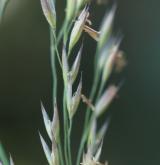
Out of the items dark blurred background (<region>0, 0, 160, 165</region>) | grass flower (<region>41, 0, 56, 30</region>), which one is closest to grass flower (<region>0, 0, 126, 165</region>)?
grass flower (<region>41, 0, 56, 30</region>)

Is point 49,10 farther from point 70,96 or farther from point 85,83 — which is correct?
point 85,83

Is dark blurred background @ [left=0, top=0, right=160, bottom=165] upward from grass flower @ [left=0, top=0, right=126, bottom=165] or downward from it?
downward

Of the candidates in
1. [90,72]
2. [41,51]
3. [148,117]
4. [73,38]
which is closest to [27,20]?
[41,51]

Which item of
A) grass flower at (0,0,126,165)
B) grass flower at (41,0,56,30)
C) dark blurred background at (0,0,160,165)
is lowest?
dark blurred background at (0,0,160,165)

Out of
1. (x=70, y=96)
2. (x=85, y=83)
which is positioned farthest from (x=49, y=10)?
(x=85, y=83)

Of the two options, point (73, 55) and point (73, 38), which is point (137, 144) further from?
point (73, 38)

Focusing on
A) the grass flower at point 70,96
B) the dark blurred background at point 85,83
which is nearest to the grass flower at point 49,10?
the grass flower at point 70,96

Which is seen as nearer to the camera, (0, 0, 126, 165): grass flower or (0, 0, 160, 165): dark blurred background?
(0, 0, 126, 165): grass flower

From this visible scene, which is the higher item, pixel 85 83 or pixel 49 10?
pixel 49 10

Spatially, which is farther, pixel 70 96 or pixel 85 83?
pixel 85 83

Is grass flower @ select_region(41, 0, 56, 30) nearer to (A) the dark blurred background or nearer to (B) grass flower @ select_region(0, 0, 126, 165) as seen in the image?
(B) grass flower @ select_region(0, 0, 126, 165)
